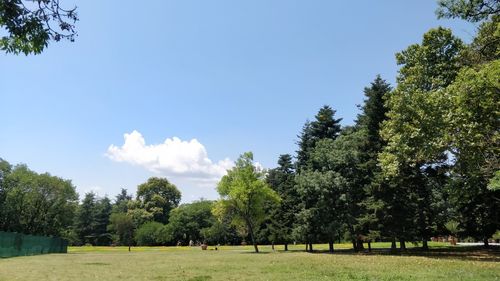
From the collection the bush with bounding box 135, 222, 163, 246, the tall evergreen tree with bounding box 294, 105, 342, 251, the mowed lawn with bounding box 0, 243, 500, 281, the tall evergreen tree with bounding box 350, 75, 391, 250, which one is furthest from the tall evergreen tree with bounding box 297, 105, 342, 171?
the bush with bounding box 135, 222, 163, 246

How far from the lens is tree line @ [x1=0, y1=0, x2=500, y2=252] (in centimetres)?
2302

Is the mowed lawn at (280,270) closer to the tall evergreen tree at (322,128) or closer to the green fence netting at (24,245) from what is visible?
the green fence netting at (24,245)

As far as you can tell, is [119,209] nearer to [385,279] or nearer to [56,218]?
[56,218]

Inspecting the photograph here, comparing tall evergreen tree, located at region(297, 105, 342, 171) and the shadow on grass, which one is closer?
the shadow on grass

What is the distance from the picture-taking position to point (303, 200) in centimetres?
4784

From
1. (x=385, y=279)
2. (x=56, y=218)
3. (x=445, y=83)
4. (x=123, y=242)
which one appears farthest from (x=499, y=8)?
(x=123, y=242)

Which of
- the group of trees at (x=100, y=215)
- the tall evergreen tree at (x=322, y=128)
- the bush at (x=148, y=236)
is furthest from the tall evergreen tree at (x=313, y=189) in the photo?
the bush at (x=148, y=236)

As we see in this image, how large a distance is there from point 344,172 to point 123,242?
70770 mm

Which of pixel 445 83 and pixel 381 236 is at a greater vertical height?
pixel 445 83

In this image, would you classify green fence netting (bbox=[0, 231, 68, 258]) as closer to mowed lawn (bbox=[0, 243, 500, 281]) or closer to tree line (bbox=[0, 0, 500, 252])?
mowed lawn (bbox=[0, 243, 500, 281])

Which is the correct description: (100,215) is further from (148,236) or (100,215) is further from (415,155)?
(415,155)

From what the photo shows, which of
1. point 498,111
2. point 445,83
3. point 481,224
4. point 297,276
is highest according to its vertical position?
point 445,83

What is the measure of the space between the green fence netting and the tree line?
71.2 feet

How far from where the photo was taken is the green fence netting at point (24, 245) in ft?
128
